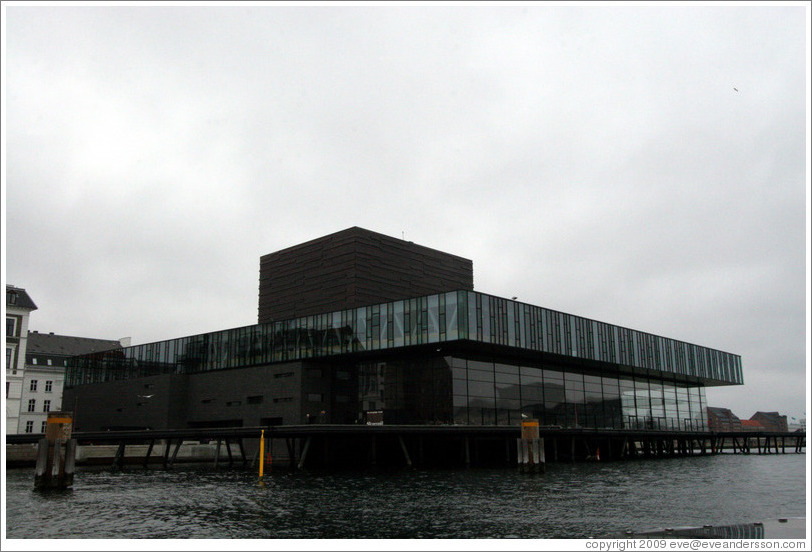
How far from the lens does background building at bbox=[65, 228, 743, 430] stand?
7156 cm

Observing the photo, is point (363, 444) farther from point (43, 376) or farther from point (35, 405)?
point (43, 376)

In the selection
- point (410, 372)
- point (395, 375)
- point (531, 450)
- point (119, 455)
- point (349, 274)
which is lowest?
point (119, 455)

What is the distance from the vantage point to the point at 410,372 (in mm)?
73750

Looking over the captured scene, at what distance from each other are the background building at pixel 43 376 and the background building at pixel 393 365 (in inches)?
273

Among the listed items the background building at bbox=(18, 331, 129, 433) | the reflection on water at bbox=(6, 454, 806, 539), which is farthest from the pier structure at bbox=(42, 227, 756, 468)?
the reflection on water at bbox=(6, 454, 806, 539)

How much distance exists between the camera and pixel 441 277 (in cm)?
10412

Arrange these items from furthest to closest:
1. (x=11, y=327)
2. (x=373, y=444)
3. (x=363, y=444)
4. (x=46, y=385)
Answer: (x=46, y=385)
(x=11, y=327)
(x=363, y=444)
(x=373, y=444)

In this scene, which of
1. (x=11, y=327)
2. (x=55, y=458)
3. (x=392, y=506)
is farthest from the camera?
(x=11, y=327)

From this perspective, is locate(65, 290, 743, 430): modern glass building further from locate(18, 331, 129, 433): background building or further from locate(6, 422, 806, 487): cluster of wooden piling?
locate(18, 331, 129, 433): background building

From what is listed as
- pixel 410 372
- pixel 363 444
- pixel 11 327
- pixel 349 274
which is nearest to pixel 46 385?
pixel 11 327

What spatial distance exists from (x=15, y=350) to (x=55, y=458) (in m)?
61.5

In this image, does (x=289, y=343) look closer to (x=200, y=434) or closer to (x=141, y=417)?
(x=200, y=434)

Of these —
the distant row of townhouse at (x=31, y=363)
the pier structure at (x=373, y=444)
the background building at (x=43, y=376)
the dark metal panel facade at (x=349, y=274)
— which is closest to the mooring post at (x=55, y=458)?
the pier structure at (x=373, y=444)

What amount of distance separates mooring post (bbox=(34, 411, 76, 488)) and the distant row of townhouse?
58.0m
